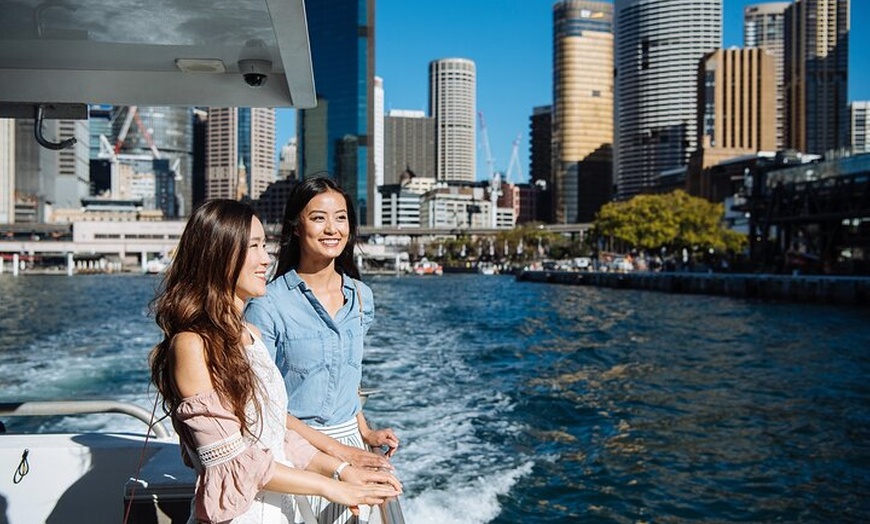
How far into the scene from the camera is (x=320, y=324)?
3576 mm

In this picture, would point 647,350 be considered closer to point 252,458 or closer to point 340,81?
point 252,458

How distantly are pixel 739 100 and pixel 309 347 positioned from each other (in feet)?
641

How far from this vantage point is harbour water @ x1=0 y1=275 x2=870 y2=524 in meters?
8.95

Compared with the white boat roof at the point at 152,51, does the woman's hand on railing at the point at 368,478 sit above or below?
below

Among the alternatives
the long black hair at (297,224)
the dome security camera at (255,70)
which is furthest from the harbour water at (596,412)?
the dome security camera at (255,70)

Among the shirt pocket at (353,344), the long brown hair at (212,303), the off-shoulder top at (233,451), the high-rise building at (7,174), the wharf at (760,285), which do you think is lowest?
the wharf at (760,285)

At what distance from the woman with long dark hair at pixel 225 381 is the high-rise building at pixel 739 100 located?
188073mm

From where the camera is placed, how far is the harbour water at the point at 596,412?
8945mm

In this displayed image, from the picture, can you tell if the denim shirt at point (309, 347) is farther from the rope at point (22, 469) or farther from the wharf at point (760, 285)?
the wharf at point (760, 285)

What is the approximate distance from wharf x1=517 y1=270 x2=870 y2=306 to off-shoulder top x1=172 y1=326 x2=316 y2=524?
47.0 meters

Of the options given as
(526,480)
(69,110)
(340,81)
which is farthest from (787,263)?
(340,81)

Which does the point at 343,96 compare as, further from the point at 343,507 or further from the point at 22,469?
the point at 343,507

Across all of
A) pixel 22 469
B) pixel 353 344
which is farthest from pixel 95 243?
pixel 353 344

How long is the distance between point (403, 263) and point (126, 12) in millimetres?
155047
